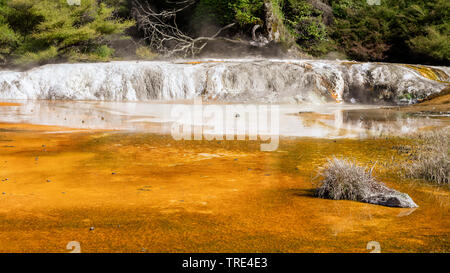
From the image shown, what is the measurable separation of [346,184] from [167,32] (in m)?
23.0

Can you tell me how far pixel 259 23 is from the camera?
2294 centimetres

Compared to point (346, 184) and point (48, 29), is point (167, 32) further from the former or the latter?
point (346, 184)

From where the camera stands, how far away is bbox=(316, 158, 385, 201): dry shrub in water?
4504mm

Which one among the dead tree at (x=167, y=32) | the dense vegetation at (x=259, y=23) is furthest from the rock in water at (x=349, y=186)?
the dead tree at (x=167, y=32)

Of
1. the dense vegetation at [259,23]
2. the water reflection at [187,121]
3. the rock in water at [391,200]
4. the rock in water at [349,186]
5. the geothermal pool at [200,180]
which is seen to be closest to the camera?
the geothermal pool at [200,180]

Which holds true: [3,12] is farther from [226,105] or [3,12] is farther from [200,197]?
[200,197]

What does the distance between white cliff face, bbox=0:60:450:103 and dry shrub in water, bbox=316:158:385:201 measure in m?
11.8

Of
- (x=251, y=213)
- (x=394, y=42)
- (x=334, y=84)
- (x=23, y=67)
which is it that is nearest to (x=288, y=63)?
(x=334, y=84)

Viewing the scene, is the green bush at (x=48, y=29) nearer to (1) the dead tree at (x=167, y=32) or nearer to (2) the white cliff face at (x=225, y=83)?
(2) the white cliff face at (x=225, y=83)

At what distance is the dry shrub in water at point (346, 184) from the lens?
4504 mm

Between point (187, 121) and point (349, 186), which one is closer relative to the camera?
point (349, 186)

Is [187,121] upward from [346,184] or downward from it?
upward

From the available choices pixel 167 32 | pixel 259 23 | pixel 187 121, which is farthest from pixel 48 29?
pixel 187 121

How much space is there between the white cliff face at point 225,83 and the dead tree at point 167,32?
6.42 metres
